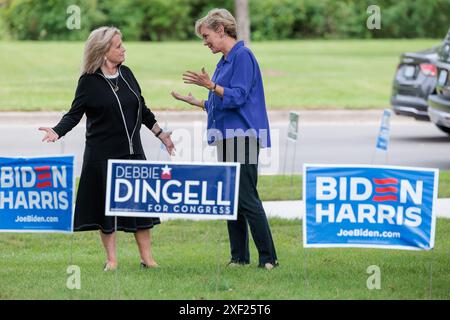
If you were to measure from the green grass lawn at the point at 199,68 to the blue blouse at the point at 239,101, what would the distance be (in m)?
10.9

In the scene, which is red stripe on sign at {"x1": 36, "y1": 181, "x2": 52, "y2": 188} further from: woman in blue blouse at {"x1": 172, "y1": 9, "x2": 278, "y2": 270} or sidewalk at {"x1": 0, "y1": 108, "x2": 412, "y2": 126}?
sidewalk at {"x1": 0, "y1": 108, "x2": 412, "y2": 126}

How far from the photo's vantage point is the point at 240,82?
7590mm

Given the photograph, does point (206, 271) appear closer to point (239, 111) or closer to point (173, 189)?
point (173, 189)

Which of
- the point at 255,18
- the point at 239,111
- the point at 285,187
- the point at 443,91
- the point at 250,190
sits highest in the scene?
the point at 239,111

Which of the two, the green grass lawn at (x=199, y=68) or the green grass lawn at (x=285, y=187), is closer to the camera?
the green grass lawn at (x=285, y=187)

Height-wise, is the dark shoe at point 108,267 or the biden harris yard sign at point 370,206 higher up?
the biden harris yard sign at point 370,206

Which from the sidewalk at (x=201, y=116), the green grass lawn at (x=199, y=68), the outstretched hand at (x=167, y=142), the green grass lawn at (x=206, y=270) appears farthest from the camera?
the green grass lawn at (x=199, y=68)

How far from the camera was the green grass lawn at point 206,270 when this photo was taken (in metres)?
6.92

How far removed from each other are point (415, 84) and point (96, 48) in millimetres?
9247

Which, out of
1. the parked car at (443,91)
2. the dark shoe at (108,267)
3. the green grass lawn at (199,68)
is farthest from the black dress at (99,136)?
the green grass lawn at (199,68)

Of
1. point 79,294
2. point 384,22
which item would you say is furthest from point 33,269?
point 384,22

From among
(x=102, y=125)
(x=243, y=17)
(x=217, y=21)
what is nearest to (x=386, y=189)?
(x=217, y=21)

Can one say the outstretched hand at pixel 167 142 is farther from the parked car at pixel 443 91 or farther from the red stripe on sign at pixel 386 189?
the parked car at pixel 443 91
